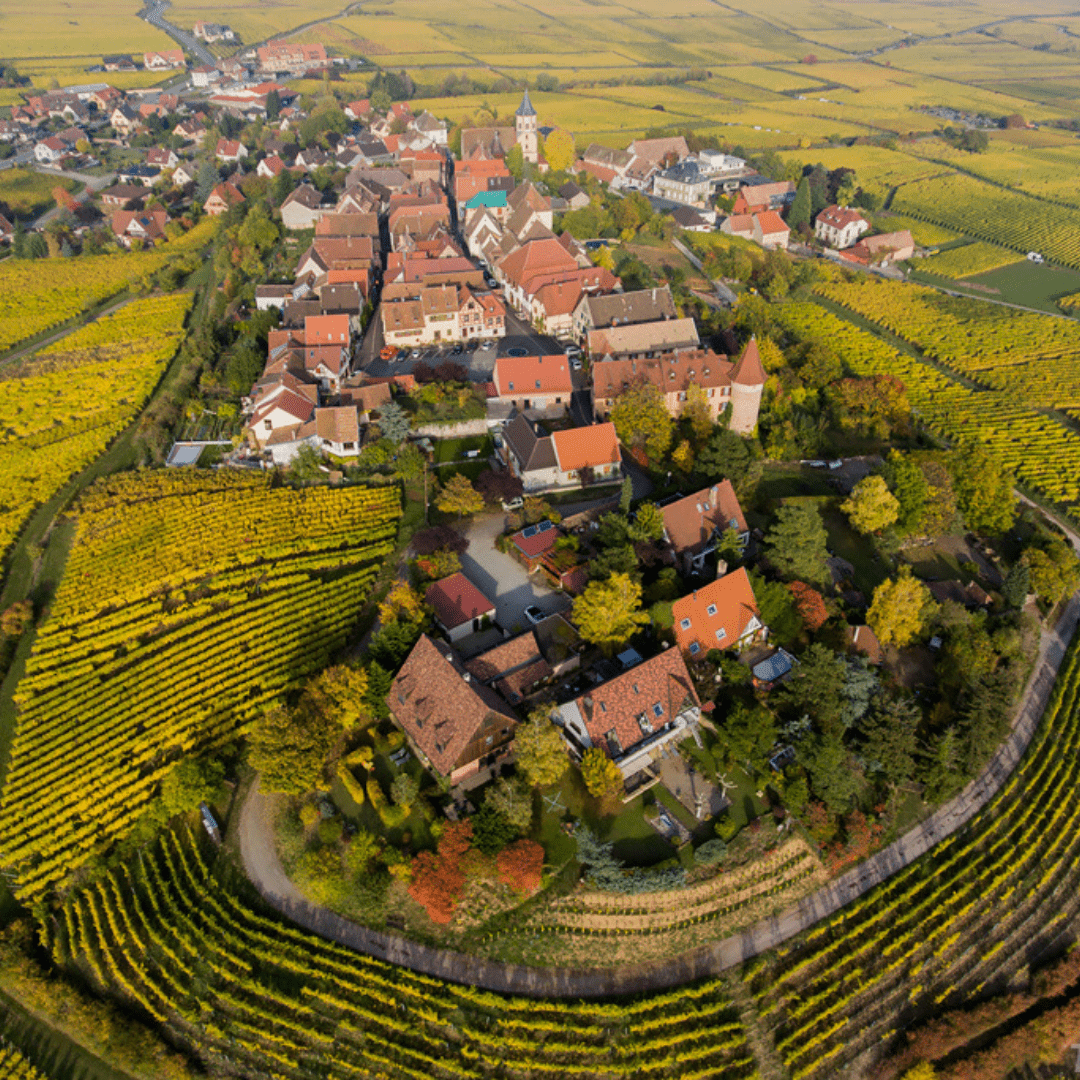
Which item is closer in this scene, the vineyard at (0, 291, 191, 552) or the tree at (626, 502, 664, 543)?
the tree at (626, 502, 664, 543)

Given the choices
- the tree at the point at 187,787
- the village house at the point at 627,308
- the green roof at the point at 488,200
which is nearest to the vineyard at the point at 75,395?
the tree at the point at 187,787

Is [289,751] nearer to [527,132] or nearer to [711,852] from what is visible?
[711,852]

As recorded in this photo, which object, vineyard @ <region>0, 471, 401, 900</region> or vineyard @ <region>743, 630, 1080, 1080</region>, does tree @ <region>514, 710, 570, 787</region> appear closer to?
vineyard @ <region>743, 630, 1080, 1080</region>

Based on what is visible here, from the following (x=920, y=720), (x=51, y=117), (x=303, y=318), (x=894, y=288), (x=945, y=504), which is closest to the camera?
(x=920, y=720)

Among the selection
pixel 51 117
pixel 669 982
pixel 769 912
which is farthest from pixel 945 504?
pixel 51 117

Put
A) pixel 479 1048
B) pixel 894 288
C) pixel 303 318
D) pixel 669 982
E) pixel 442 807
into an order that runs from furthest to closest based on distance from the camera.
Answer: pixel 894 288 → pixel 303 318 → pixel 442 807 → pixel 669 982 → pixel 479 1048

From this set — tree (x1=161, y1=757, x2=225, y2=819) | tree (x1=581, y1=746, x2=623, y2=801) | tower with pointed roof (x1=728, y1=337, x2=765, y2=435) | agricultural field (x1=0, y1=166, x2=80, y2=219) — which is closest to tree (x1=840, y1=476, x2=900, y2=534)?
tower with pointed roof (x1=728, y1=337, x2=765, y2=435)

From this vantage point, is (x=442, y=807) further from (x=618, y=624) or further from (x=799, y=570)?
(x=799, y=570)
